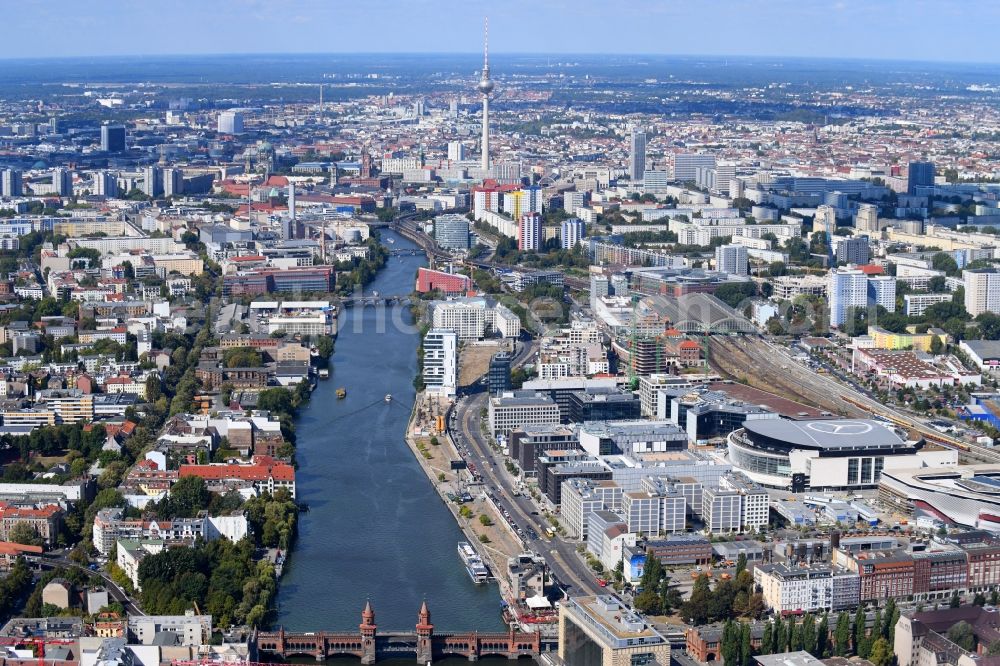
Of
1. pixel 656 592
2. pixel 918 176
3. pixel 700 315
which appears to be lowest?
pixel 656 592

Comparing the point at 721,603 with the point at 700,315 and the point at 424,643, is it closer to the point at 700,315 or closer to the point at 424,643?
the point at 424,643

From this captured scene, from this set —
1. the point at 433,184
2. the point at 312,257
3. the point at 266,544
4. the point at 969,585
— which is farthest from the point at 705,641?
the point at 433,184

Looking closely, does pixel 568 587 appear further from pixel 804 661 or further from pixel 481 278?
pixel 481 278

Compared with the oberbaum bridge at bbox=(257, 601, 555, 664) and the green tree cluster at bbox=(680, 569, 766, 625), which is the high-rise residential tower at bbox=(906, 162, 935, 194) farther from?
the oberbaum bridge at bbox=(257, 601, 555, 664)

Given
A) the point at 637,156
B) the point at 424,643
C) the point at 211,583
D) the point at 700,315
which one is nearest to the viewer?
the point at 424,643

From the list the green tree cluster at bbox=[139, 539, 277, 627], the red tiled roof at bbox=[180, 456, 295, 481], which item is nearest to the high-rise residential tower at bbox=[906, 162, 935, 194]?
the red tiled roof at bbox=[180, 456, 295, 481]

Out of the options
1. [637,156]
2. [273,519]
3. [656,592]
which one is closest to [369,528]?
[273,519]
